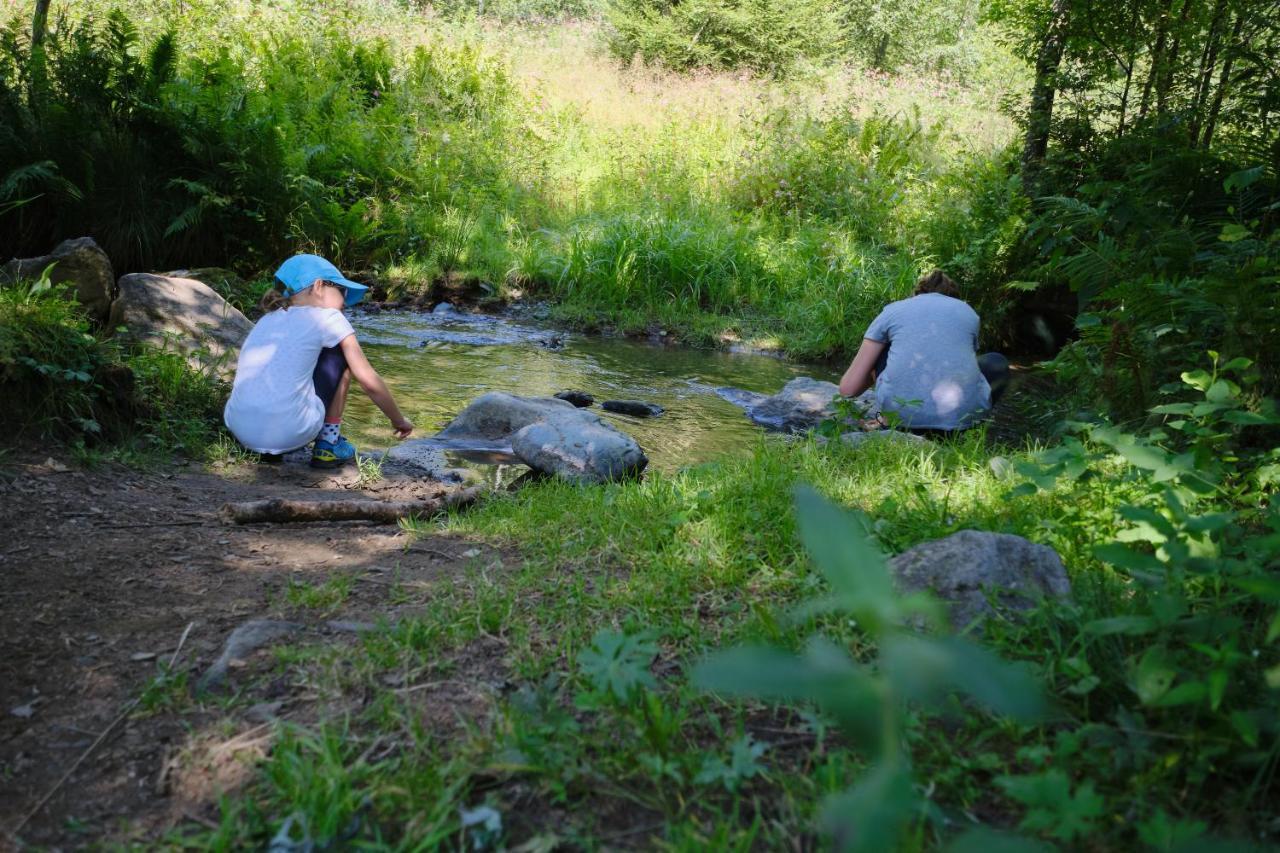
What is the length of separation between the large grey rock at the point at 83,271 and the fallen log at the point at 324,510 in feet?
9.63

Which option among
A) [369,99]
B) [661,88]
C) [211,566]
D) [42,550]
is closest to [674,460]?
[211,566]

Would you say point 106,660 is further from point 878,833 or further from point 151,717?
point 878,833

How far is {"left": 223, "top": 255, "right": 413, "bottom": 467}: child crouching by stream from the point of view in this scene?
480cm

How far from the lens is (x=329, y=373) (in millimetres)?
5094

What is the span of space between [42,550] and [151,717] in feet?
4.34

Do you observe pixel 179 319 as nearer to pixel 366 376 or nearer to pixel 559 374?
pixel 366 376

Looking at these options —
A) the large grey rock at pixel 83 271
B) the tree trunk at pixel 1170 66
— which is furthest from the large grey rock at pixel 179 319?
the tree trunk at pixel 1170 66

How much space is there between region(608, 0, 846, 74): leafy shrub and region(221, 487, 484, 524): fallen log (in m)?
18.7

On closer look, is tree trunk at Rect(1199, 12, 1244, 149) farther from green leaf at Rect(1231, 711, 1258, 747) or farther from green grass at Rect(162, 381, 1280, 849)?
green leaf at Rect(1231, 711, 1258, 747)

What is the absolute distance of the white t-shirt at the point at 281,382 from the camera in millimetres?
4789

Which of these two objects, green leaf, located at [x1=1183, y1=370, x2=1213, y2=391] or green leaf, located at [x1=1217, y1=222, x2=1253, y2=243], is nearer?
green leaf, located at [x1=1183, y1=370, x2=1213, y2=391]

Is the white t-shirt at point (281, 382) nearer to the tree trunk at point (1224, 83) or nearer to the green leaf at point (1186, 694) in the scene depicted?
the green leaf at point (1186, 694)

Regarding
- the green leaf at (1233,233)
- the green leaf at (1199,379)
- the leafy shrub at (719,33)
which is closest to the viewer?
the green leaf at (1199,379)

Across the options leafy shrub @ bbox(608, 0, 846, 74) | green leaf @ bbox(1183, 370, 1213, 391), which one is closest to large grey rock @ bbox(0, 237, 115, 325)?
green leaf @ bbox(1183, 370, 1213, 391)
